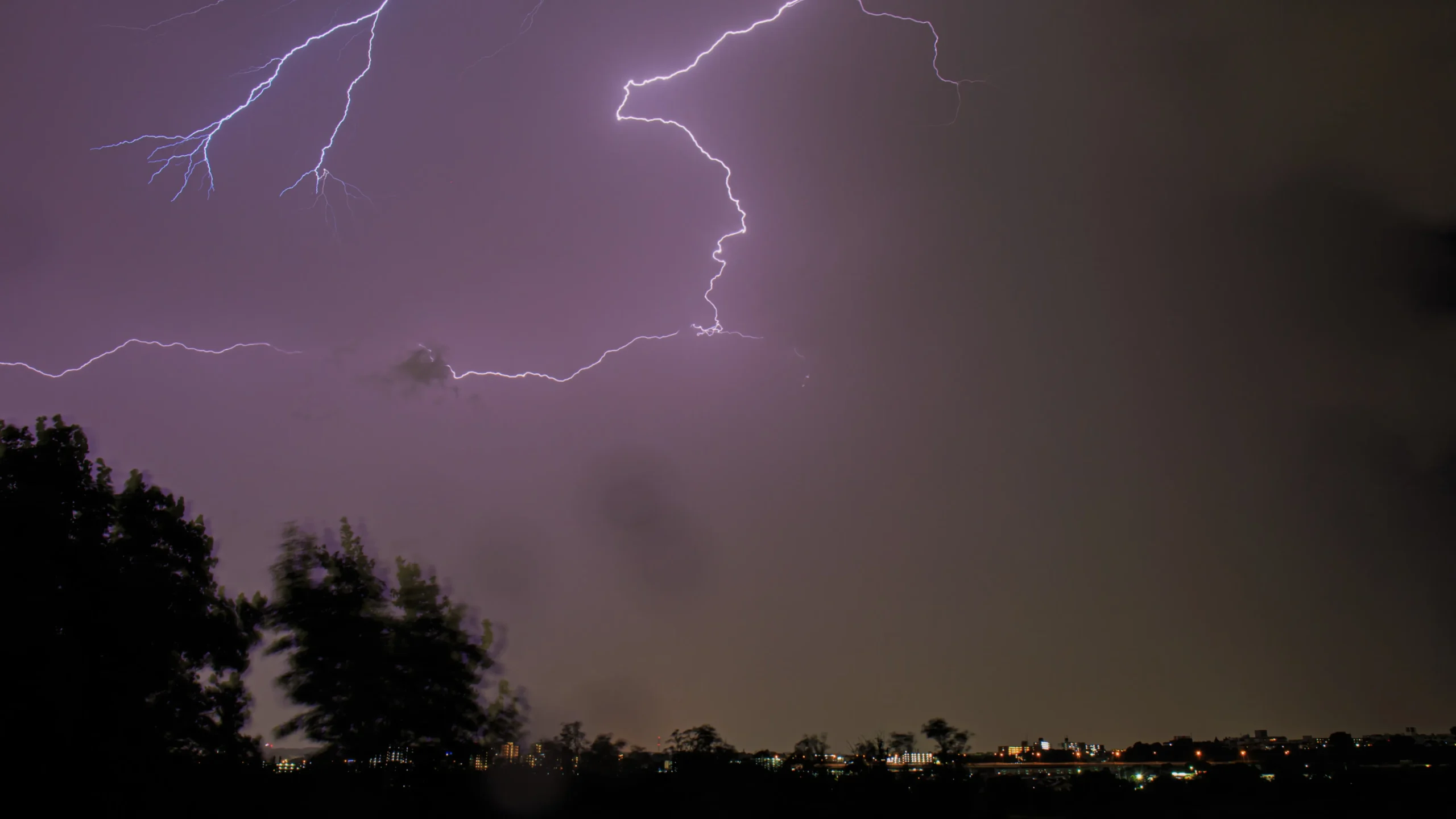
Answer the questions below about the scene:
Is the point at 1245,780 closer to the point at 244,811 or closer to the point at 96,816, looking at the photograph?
the point at 244,811

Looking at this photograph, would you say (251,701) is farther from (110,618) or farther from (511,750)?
(511,750)

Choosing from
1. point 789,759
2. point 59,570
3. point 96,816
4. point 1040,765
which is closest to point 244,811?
point 96,816

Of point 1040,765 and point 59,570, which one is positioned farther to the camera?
point 1040,765

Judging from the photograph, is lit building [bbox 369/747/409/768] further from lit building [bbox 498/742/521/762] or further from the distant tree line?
lit building [bbox 498/742/521/762]

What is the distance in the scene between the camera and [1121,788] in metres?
22.5

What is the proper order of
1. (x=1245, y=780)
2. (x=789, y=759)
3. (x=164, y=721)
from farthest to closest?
(x=1245, y=780) → (x=789, y=759) → (x=164, y=721)

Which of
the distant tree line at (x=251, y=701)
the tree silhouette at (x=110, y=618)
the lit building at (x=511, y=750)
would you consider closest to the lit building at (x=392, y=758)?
the distant tree line at (x=251, y=701)

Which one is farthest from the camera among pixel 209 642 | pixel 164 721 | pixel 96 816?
pixel 209 642

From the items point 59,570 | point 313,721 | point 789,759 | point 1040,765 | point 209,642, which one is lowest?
point 1040,765

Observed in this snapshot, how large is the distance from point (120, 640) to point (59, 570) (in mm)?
1629

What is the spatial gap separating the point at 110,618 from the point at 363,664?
14.2 ft

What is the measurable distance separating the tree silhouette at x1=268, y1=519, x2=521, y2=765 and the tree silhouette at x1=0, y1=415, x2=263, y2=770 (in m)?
1.89

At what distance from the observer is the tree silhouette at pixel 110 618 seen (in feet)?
41.1

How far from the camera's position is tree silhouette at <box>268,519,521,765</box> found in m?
14.2
